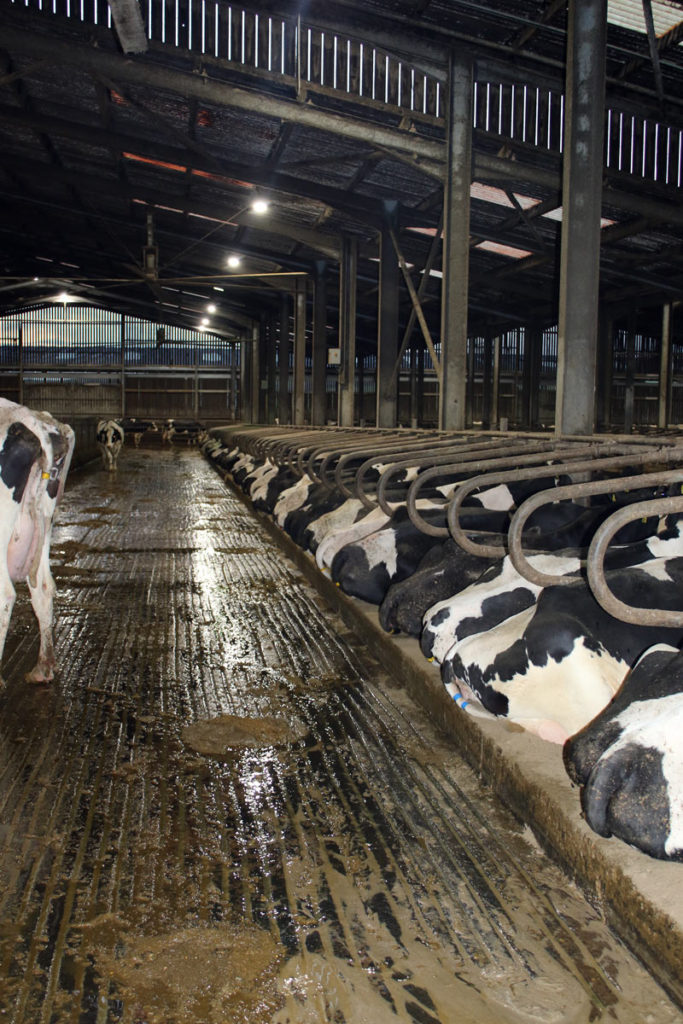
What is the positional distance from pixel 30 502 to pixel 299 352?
17.4 m

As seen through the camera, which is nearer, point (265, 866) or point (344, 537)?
point (265, 866)

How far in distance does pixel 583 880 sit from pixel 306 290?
20471 millimetres

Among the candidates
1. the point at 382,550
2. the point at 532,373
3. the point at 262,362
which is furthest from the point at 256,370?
the point at 382,550

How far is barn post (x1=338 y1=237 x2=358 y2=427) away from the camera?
16.1m

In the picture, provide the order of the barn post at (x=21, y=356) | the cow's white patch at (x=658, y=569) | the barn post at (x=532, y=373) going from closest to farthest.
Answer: the cow's white patch at (x=658, y=569), the barn post at (x=532, y=373), the barn post at (x=21, y=356)

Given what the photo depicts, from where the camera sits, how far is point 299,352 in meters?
21.2

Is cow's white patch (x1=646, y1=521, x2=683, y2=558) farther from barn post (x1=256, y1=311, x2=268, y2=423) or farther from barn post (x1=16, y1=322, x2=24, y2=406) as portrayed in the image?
barn post (x1=16, y1=322, x2=24, y2=406)

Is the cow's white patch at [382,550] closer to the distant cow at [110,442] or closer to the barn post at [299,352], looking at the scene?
the distant cow at [110,442]

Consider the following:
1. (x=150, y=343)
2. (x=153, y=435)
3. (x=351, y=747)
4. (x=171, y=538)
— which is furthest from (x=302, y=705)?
(x=150, y=343)

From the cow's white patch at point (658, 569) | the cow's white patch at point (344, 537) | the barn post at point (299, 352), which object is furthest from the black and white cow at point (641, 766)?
Result: the barn post at point (299, 352)

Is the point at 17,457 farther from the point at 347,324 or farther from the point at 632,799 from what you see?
the point at 347,324

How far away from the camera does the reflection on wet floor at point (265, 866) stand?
6.64ft

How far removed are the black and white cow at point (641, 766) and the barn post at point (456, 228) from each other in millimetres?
6945

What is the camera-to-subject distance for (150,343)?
131 ft
